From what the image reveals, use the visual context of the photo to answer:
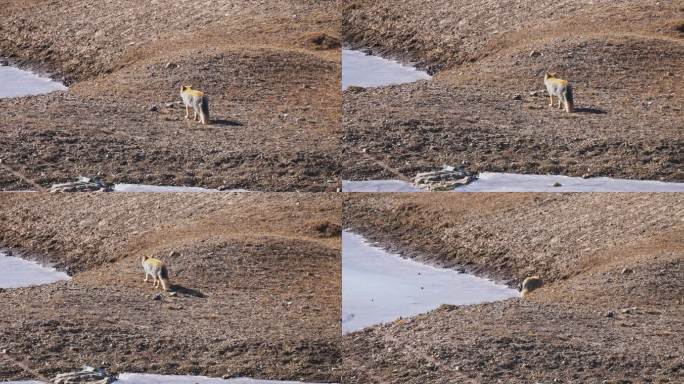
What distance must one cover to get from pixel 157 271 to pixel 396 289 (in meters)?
2.33

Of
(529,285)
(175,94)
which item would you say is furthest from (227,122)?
(529,285)

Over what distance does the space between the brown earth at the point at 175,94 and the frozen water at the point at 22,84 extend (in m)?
0.22

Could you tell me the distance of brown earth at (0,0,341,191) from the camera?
2091 cm

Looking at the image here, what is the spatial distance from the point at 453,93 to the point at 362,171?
1.84 metres

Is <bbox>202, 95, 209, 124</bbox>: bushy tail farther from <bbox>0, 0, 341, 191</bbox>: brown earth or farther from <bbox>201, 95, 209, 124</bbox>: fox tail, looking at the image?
<bbox>0, 0, 341, 191</bbox>: brown earth

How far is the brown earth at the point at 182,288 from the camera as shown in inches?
742

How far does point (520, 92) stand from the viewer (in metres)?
22.3

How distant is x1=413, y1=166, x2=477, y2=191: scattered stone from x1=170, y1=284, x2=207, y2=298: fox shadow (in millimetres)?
2566

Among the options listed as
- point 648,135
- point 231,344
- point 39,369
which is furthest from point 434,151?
point 39,369

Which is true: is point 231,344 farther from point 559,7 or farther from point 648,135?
point 559,7

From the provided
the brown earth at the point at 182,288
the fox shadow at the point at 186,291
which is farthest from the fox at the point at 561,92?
the fox shadow at the point at 186,291

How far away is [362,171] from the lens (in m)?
20.9

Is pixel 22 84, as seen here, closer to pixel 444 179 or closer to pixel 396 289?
pixel 444 179

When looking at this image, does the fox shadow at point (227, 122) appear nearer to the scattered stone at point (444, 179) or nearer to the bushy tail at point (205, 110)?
the bushy tail at point (205, 110)
